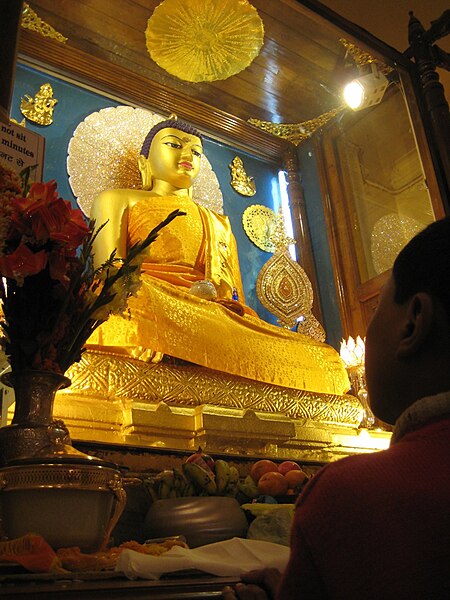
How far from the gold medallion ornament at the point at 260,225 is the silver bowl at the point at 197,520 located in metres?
3.31

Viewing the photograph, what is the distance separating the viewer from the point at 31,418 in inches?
45.6

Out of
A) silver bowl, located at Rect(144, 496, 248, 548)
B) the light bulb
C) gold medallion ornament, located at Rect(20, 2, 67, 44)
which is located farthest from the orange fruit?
gold medallion ornament, located at Rect(20, 2, 67, 44)

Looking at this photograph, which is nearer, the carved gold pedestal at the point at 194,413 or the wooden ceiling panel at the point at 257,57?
the carved gold pedestal at the point at 194,413

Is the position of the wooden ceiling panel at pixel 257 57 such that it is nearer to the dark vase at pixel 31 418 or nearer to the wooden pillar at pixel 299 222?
the wooden pillar at pixel 299 222

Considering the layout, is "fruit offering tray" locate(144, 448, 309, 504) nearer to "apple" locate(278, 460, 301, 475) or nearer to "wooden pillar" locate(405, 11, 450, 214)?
"apple" locate(278, 460, 301, 475)

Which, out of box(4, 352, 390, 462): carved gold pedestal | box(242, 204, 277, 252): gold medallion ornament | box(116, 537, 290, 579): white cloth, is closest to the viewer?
box(116, 537, 290, 579): white cloth

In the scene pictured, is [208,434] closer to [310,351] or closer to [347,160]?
[310,351]

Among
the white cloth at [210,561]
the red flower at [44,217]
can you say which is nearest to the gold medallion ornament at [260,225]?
the red flower at [44,217]

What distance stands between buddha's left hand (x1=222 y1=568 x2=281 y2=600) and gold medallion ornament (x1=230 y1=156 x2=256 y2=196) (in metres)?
4.06

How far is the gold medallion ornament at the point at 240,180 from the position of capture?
4516 millimetres

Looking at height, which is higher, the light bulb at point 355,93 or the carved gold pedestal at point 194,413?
the light bulb at point 355,93

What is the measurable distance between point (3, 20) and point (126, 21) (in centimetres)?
261

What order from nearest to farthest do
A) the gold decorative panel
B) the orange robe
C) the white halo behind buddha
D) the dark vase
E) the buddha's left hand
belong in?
the buddha's left hand → the dark vase → the gold decorative panel → the orange robe → the white halo behind buddha

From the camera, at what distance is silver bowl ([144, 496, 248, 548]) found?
3.83 feet
